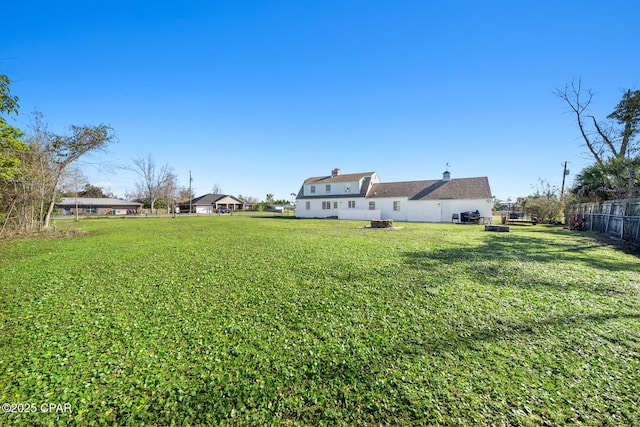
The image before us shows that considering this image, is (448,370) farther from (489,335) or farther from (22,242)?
A: (22,242)

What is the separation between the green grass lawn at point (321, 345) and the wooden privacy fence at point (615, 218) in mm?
6680

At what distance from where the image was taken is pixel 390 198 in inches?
992

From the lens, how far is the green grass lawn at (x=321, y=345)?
2.16 meters

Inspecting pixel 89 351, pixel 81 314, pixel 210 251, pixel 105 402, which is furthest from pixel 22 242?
pixel 105 402

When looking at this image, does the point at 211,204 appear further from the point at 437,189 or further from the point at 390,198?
the point at 437,189

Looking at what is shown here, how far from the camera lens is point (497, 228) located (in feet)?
46.6

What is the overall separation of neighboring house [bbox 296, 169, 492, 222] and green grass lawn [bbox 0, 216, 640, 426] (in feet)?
56.5

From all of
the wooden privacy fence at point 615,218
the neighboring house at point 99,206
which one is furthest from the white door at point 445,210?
the neighboring house at point 99,206

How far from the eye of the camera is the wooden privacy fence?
10.2m

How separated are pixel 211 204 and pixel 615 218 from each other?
57.7m

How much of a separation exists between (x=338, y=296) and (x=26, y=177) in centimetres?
1586

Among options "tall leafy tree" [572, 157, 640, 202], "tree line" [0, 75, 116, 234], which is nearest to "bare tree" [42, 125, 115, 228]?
"tree line" [0, 75, 116, 234]

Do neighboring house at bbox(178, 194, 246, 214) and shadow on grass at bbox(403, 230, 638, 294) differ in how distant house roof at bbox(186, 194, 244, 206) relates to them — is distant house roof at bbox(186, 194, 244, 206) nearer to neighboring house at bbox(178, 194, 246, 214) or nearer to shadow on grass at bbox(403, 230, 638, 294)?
neighboring house at bbox(178, 194, 246, 214)

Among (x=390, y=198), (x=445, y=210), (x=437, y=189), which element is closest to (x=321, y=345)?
(x=445, y=210)
